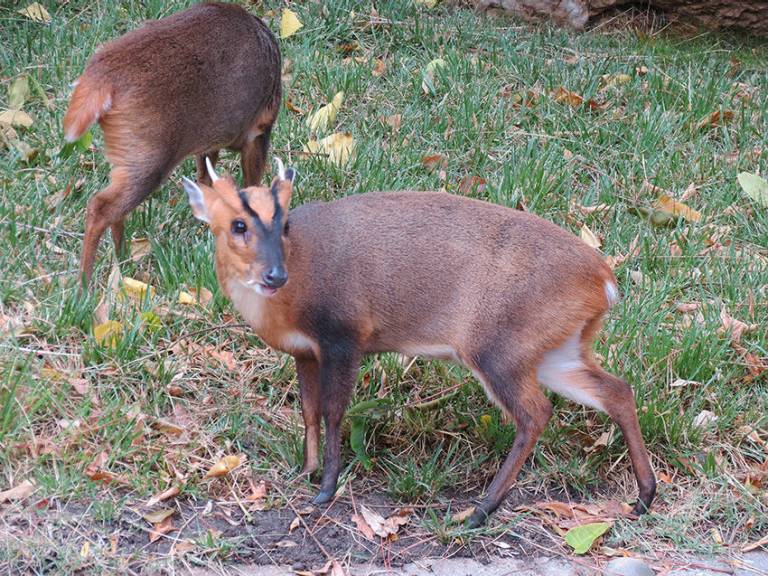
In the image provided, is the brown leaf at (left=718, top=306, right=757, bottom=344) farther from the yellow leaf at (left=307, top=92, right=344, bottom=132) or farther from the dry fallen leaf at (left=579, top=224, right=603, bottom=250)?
the yellow leaf at (left=307, top=92, right=344, bottom=132)

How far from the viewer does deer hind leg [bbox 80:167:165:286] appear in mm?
4848

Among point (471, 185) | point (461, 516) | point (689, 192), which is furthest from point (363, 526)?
point (689, 192)

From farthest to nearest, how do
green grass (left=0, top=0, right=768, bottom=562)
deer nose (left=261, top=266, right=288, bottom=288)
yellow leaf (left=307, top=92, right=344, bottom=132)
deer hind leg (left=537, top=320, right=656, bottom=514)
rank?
yellow leaf (left=307, top=92, right=344, bottom=132) → green grass (left=0, top=0, right=768, bottom=562) → deer hind leg (left=537, top=320, right=656, bottom=514) → deer nose (left=261, top=266, right=288, bottom=288)

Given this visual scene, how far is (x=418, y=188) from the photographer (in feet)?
19.5

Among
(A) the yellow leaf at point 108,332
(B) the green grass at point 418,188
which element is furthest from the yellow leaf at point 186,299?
(A) the yellow leaf at point 108,332

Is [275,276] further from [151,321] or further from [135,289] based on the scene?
[135,289]

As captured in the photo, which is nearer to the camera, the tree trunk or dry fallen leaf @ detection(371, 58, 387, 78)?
dry fallen leaf @ detection(371, 58, 387, 78)

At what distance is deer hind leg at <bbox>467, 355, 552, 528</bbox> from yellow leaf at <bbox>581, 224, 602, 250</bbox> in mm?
1814

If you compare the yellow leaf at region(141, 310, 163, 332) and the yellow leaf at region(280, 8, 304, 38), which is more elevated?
the yellow leaf at region(280, 8, 304, 38)

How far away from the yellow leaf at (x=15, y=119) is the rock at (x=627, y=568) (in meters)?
4.03

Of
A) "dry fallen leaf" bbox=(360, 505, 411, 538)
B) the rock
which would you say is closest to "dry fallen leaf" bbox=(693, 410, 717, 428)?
the rock

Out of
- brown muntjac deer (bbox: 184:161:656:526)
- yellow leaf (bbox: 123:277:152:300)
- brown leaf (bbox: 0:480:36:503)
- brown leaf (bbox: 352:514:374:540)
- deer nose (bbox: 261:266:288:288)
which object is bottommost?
brown leaf (bbox: 352:514:374:540)

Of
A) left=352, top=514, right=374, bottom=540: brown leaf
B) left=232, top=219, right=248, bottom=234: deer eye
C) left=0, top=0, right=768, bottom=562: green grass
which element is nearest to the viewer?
left=232, top=219, right=248, bottom=234: deer eye

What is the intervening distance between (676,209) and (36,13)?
419cm
